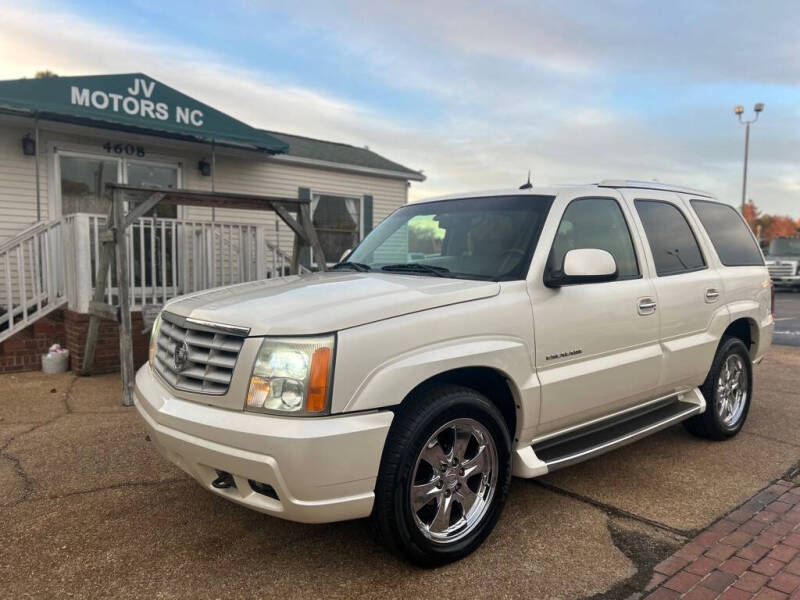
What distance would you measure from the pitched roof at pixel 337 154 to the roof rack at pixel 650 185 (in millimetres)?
8054

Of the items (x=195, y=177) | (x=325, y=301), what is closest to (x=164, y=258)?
(x=195, y=177)

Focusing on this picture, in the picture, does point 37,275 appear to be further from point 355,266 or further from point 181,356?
point 181,356

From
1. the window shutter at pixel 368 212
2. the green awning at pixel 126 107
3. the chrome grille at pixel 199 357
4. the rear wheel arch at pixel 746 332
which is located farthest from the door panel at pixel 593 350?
the window shutter at pixel 368 212

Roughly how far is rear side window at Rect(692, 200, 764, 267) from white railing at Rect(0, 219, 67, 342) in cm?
725

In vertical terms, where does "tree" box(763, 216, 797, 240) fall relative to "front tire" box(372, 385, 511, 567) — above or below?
above

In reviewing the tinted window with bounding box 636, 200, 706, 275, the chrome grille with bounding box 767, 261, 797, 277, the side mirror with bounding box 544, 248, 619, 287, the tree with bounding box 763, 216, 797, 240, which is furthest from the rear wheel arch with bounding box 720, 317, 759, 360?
the tree with bounding box 763, 216, 797, 240

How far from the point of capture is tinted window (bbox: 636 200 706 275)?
4.00 metres

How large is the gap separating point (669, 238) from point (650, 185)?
1.44ft

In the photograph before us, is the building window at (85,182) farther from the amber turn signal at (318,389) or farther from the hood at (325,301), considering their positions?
the amber turn signal at (318,389)

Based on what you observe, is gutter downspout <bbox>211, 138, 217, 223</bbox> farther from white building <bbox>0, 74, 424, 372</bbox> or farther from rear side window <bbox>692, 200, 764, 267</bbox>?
rear side window <bbox>692, 200, 764, 267</bbox>

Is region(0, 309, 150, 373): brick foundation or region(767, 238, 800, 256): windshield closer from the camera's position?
region(0, 309, 150, 373): brick foundation

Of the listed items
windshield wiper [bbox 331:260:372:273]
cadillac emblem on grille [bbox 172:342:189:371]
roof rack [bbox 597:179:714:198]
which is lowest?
cadillac emblem on grille [bbox 172:342:189:371]

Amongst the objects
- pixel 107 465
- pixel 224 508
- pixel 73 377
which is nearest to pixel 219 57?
pixel 73 377

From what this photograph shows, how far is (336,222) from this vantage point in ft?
40.7
